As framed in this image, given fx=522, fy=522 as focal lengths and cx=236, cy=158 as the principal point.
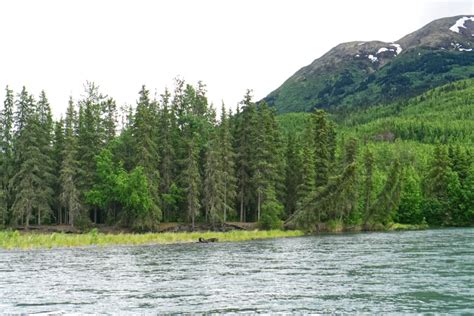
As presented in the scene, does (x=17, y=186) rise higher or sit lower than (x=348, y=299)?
higher

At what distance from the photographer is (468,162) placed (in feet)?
345

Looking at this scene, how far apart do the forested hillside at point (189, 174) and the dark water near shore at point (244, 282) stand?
129ft

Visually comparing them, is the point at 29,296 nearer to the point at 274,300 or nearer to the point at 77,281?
the point at 77,281

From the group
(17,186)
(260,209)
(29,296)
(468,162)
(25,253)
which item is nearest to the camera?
(29,296)

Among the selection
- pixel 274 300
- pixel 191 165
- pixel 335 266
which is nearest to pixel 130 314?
pixel 274 300

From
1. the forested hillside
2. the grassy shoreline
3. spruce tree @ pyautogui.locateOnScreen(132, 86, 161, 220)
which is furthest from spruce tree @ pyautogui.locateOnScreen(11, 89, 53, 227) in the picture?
the grassy shoreline

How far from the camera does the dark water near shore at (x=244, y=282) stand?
66.5 ft

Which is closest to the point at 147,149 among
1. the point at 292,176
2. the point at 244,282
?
the point at 292,176

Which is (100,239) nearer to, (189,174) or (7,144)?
(189,174)

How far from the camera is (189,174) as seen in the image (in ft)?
269

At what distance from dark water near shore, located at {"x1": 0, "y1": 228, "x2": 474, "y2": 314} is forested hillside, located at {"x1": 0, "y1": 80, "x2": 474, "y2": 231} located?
39.2 metres

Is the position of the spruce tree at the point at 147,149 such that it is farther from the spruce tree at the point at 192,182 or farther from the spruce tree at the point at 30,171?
the spruce tree at the point at 30,171

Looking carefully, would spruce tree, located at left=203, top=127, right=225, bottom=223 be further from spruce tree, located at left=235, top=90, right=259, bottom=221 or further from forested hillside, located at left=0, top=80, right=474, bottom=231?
spruce tree, located at left=235, top=90, right=259, bottom=221

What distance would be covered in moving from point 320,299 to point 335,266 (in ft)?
37.2
